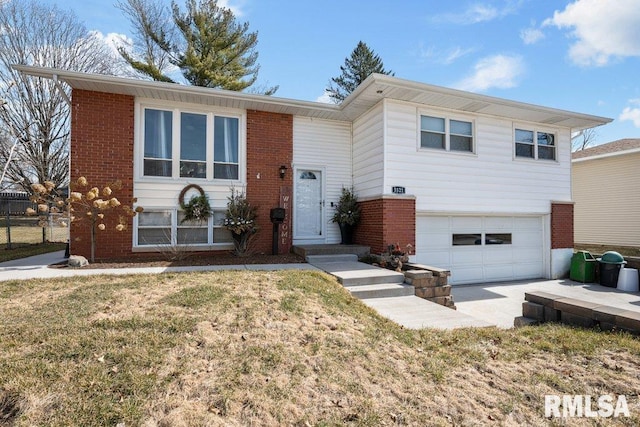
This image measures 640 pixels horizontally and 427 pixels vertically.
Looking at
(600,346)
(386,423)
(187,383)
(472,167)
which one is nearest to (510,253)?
(472,167)

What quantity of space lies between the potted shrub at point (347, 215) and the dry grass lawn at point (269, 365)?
472 cm

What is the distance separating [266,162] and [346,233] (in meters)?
3.09

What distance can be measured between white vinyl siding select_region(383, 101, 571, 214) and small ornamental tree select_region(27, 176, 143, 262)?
639 cm

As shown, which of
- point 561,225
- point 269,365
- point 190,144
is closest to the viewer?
point 269,365

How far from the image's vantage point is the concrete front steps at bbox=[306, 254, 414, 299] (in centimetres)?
548

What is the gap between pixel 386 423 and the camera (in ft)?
7.36

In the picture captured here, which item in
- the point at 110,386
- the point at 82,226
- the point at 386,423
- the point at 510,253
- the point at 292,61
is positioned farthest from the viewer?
the point at 292,61

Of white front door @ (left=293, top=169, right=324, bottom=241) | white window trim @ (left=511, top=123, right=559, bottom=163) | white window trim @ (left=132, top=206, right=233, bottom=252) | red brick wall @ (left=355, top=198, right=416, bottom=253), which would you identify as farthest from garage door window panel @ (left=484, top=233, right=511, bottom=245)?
white window trim @ (left=132, top=206, right=233, bottom=252)

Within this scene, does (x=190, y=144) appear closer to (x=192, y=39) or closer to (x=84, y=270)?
(x=84, y=270)

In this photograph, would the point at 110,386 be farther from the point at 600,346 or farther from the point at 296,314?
the point at 600,346

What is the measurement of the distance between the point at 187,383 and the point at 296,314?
1.54 m

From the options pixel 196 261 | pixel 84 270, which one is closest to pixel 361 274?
pixel 196 261

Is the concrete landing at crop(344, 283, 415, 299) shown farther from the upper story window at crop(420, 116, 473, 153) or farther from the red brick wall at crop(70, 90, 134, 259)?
the red brick wall at crop(70, 90, 134, 259)

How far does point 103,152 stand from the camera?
7.61 m
